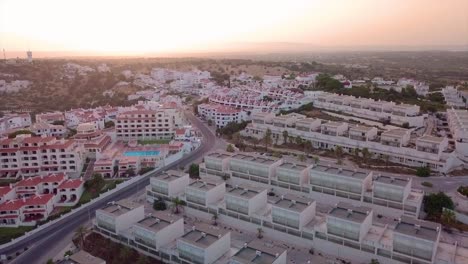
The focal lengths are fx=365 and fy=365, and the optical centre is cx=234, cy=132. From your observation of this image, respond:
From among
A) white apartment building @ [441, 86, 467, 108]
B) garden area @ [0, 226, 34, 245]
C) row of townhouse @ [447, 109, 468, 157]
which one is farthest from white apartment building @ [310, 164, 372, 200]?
white apartment building @ [441, 86, 467, 108]

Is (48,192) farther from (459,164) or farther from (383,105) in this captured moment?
(383,105)

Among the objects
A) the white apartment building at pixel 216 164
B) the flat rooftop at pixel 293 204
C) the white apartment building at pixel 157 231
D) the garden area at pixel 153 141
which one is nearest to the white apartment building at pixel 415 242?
the flat rooftop at pixel 293 204

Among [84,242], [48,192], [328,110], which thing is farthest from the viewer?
[328,110]

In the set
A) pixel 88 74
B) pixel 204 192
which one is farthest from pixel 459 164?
pixel 88 74

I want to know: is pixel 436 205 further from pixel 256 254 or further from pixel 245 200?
pixel 256 254

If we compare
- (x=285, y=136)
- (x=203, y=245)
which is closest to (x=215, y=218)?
(x=203, y=245)

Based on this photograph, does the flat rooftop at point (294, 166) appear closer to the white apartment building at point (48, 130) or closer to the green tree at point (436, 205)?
the green tree at point (436, 205)

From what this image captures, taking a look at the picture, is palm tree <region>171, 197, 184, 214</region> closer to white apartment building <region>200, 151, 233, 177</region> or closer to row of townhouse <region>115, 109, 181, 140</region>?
white apartment building <region>200, 151, 233, 177</region>
